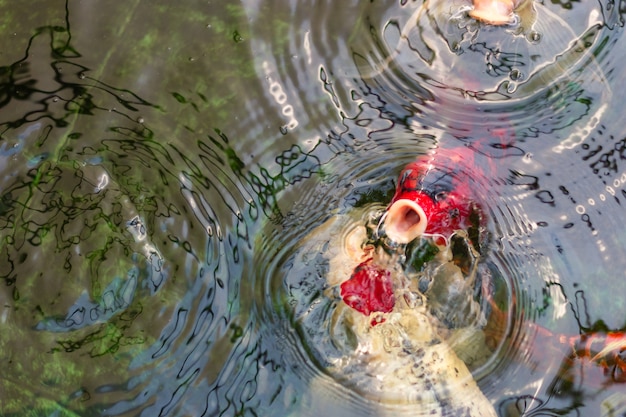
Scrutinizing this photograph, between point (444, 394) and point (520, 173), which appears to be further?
point (520, 173)

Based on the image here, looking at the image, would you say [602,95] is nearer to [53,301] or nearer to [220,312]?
[220,312]

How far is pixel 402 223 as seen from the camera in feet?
9.80

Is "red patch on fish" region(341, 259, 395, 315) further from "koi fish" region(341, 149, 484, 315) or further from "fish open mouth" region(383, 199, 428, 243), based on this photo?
"fish open mouth" region(383, 199, 428, 243)

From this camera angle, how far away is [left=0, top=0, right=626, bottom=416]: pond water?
3008 millimetres

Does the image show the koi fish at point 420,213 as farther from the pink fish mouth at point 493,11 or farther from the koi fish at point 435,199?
the pink fish mouth at point 493,11

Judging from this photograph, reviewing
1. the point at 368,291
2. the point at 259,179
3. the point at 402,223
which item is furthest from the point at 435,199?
the point at 259,179

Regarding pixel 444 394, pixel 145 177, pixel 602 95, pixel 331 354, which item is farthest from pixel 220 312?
pixel 602 95

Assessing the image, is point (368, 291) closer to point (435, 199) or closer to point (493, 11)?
point (435, 199)

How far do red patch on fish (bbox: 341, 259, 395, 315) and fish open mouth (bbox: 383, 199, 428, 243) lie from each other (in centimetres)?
20

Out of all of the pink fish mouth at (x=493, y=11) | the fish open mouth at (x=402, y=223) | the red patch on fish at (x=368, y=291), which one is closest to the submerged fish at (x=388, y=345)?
the red patch on fish at (x=368, y=291)

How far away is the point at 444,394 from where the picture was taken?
10.0 feet

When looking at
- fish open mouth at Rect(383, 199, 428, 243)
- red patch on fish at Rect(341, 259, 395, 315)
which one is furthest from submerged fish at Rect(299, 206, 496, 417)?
fish open mouth at Rect(383, 199, 428, 243)

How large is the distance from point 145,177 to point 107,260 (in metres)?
0.45

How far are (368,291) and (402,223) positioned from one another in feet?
1.20
